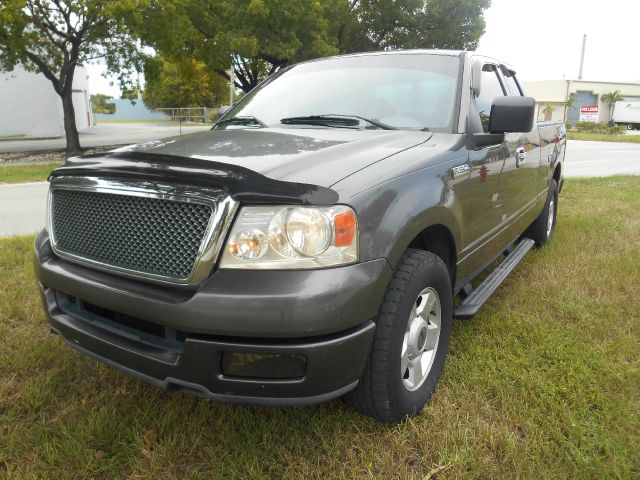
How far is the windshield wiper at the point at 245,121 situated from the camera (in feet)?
10.2

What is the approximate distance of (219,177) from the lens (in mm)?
1796

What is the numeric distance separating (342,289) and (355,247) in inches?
6.5

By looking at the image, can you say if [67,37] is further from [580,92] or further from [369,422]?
[580,92]

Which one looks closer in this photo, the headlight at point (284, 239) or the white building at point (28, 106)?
the headlight at point (284, 239)

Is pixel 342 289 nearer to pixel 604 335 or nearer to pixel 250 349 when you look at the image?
pixel 250 349

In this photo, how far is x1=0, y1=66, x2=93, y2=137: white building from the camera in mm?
25984

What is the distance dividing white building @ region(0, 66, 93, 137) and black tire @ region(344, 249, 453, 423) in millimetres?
28703

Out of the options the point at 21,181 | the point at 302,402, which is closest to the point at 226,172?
the point at 302,402

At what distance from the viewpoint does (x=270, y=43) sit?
2008 centimetres

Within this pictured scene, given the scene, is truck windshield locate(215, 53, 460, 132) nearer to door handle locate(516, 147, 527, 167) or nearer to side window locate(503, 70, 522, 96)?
door handle locate(516, 147, 527, 167)

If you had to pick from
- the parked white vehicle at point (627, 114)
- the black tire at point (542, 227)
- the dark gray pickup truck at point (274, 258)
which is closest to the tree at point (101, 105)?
the parked white vehicle at point (627, 114)

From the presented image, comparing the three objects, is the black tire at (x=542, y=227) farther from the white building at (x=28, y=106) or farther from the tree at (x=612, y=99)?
the tree at (x=612, y=99)

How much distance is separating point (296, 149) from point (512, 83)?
3.01 metres

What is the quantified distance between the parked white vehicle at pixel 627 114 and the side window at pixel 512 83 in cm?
5594
